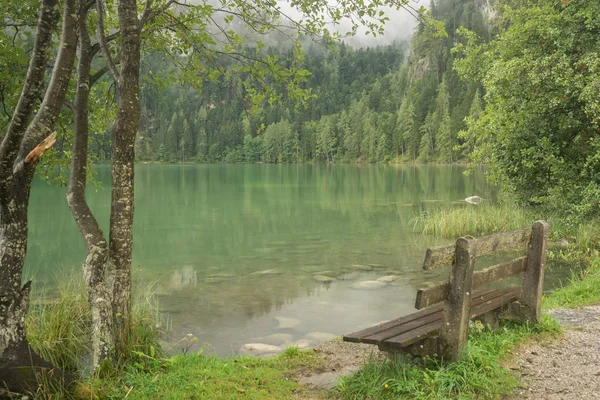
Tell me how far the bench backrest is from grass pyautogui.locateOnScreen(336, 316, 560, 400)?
749 mm

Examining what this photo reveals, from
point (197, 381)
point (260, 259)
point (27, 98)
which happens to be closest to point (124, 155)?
point (27, 98)

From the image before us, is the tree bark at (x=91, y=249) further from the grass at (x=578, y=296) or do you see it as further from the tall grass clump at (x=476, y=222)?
the tall grass clump at (x=476, y=222)

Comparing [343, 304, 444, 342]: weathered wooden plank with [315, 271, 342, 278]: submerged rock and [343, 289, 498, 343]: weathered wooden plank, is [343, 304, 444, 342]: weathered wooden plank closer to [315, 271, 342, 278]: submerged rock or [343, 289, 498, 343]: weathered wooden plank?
[343, 289, 498, 343]: weathered wooden plank

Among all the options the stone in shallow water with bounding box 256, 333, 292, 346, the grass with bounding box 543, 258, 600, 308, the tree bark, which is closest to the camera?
the tree bark

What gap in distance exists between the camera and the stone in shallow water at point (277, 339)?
31.8 feet

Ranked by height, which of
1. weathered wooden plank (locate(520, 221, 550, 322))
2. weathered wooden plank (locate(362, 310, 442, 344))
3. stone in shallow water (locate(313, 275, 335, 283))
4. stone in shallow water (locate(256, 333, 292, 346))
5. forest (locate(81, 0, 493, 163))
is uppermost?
forest (locate(81, 0, 493, 163))

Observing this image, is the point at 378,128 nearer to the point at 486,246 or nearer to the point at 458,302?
the point at 486,246

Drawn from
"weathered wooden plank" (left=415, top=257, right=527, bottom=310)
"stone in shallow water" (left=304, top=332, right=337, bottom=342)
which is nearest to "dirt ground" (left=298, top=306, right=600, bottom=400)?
"weathered wooden plank" (left=415, top=257, right=527, bottom=310)

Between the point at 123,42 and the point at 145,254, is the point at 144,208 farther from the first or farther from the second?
the point at 123,42

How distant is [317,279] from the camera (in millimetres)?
15078

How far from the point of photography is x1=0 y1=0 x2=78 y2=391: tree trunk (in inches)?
182

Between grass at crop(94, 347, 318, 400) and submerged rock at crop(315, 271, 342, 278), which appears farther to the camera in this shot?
submerged rock at crop(315, 271, 342, 278)

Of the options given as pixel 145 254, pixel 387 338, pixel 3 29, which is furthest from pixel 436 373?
pixel 145 254

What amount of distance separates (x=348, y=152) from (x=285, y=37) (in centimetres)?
13915
